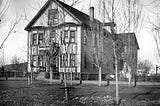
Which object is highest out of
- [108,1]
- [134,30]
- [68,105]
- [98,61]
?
[108,1]

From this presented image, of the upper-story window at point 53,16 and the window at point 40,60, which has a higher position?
the upper-story window at point 53,16

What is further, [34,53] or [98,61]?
[34,53]

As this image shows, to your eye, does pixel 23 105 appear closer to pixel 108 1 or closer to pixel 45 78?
pixel 108 1

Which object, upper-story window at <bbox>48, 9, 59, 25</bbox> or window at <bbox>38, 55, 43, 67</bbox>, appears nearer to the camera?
upper-story window at <bbox>48, 9, 59, 25</bbox>

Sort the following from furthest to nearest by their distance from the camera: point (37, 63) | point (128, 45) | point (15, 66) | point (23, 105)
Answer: point (15, 66) < point (37, 63) < point (128, 45) < point (23, 105)

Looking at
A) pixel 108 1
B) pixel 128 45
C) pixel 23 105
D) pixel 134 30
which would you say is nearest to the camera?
pixel 23 105

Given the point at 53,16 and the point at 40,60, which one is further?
the point at 40,60

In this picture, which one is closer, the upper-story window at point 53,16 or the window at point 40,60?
the upper-story window at point 53,16

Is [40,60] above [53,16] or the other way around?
the other way around

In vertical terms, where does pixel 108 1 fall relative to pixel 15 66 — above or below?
above

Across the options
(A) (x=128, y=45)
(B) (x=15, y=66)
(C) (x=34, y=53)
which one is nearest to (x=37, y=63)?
(C) (x=34, y=53)

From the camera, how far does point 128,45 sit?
52.9ft

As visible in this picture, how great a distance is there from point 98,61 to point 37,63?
13.4m

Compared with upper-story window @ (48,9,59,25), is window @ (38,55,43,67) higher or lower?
lower
